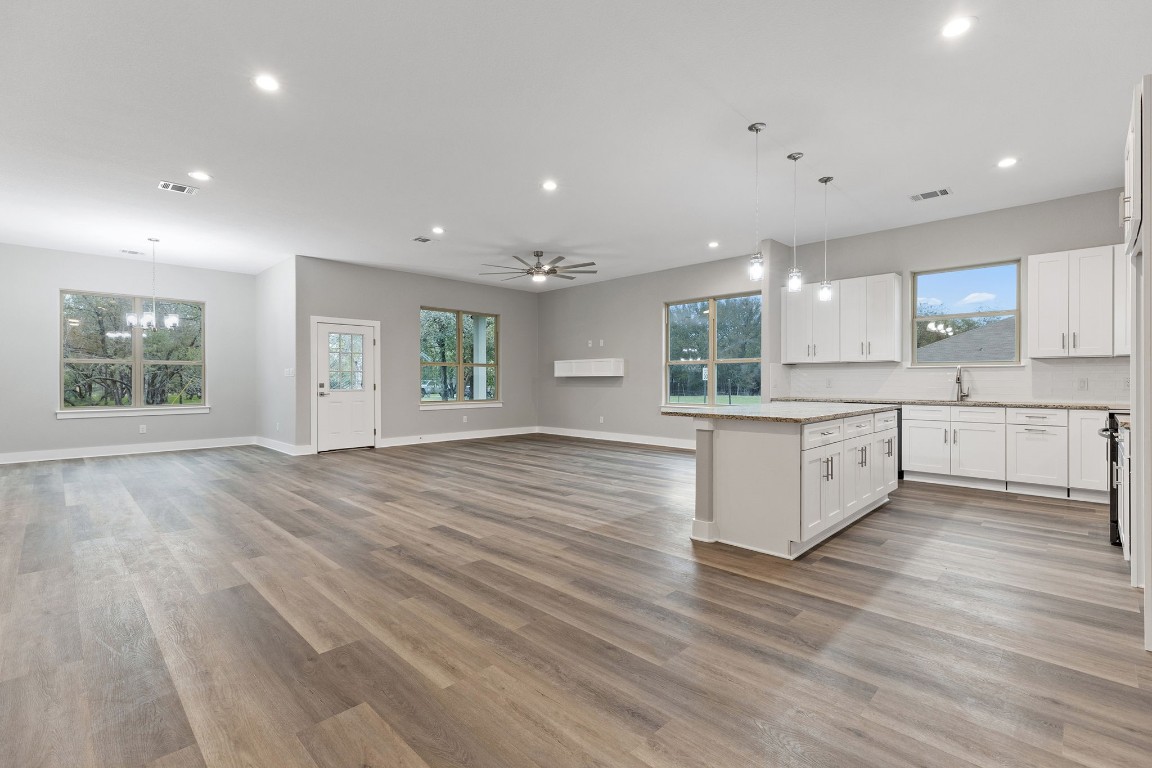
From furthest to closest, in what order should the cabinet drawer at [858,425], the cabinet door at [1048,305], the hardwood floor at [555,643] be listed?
the cabinet door at [1048,305]
the cabinet drawer at [858,425]
the hardwood floor at [555,643]

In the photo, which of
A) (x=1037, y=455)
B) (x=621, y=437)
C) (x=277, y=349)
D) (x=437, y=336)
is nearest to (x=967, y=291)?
(x=1037, y=455)

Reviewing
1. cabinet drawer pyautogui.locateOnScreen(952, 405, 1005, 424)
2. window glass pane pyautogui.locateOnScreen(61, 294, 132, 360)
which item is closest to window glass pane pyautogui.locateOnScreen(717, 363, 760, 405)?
cabinet drawer pyautogui.locateOnScreen(952, 405, 1005, 424)

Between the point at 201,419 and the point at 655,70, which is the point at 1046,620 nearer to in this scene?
the point at 655,70

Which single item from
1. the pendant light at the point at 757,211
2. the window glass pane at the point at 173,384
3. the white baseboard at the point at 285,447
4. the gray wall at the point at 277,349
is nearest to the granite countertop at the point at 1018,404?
the pendant light at the point at 757,211

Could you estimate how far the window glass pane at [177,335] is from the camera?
7949 millimetres

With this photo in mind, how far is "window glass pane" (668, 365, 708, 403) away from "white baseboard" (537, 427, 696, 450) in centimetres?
70

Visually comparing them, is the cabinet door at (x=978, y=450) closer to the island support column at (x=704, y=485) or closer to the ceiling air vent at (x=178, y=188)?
the island support column at (x=704, y=485)

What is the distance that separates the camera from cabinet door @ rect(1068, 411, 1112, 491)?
179 inches

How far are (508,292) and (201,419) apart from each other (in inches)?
223

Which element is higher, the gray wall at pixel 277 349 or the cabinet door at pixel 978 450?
the gray wall at pixel 277 349

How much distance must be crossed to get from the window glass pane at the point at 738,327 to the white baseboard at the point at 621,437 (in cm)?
151

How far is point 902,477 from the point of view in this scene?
18.9 feet

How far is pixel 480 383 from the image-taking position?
10.1 metres

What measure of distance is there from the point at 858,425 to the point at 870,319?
9.25 feet
